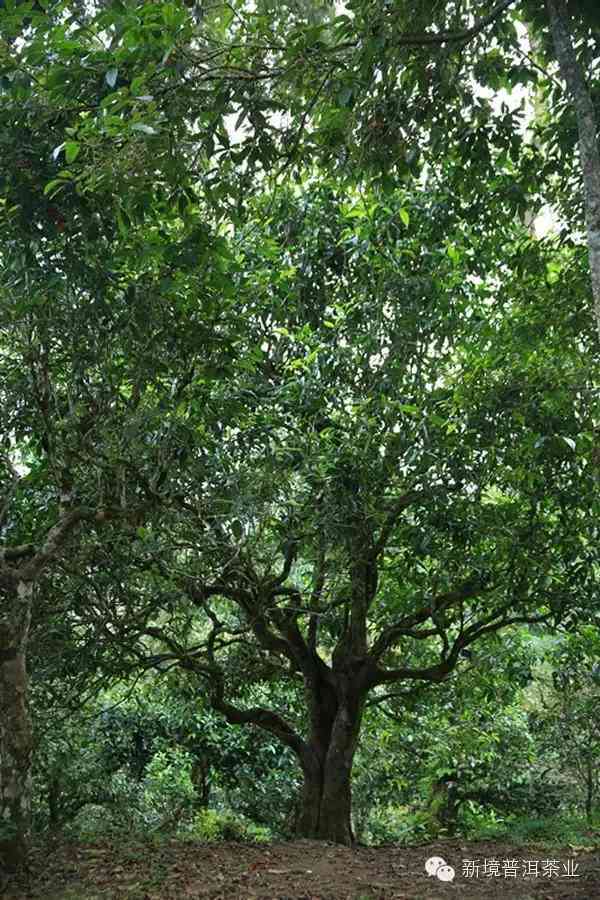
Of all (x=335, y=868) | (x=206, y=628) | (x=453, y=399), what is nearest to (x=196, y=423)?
(x=453, y=399)

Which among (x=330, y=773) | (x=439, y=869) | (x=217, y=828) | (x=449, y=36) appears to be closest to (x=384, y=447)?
(x=449, y=36)

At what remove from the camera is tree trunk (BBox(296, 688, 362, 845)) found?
8219 mm

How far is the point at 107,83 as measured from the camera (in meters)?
3.75

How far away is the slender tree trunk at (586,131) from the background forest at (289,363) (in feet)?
0.05

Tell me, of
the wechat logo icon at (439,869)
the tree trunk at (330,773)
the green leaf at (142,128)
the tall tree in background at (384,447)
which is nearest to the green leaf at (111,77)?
the green leaf at (142,128)

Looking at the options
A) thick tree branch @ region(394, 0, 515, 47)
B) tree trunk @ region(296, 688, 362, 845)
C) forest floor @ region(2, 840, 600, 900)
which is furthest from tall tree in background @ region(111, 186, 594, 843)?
thick tree branch @ region(394, 0, 515, 47)

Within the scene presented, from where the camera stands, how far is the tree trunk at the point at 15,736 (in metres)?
5.28

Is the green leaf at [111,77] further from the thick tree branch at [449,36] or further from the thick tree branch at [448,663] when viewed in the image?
the thick tree branch at [448,663]

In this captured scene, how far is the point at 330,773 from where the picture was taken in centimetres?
830

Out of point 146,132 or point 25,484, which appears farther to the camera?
point 25,484

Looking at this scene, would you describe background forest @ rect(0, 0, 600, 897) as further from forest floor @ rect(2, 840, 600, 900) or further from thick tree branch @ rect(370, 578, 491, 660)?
forest floor @ rect(2, 840, 600, 900)

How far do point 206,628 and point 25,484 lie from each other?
5.11m

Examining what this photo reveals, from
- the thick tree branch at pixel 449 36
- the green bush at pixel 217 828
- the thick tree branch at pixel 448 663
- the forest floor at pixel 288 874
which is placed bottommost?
the forest floor at pixel 288 874

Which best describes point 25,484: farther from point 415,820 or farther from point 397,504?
point 415,820
